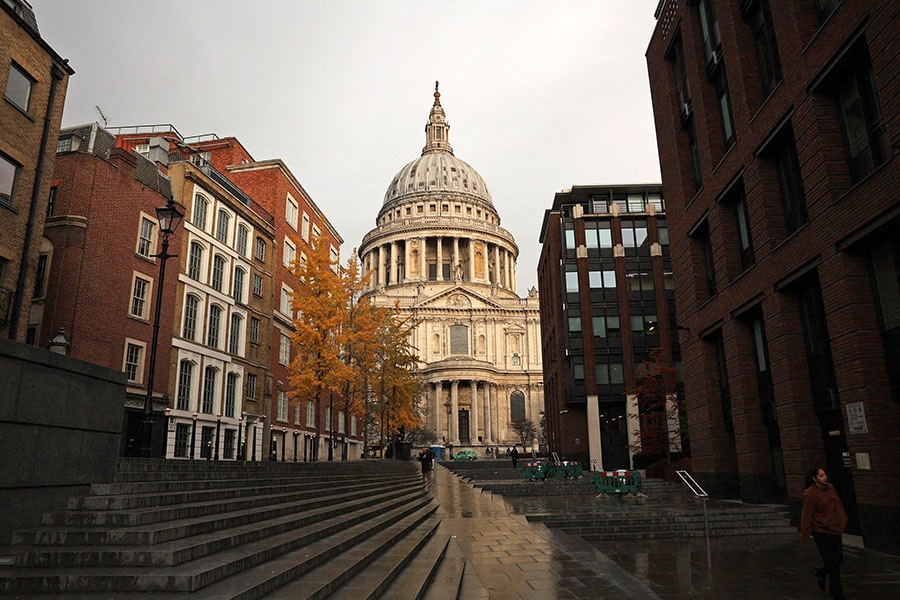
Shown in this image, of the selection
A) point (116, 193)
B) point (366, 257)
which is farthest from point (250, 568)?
point (366, 257)

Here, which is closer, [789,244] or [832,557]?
[832,557]

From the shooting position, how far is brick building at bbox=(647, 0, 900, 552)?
13.6 m

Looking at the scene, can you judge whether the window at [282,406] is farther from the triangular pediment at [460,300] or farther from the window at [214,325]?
the triangular pediment at [460,300]

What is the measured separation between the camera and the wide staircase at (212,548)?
20.2 feet

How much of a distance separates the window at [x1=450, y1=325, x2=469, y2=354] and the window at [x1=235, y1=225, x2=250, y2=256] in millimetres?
70107

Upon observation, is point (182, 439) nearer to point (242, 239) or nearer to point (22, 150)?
point (242, 239)

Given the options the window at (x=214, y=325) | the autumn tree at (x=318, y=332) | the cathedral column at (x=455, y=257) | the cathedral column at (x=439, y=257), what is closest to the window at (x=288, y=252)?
the window at (x=214, y=325)

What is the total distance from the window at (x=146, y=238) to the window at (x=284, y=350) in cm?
1331

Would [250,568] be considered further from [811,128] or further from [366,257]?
[366,257]

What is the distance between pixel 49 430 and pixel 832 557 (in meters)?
11.2

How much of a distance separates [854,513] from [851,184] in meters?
8.32

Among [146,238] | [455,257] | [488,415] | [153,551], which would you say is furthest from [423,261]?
[153,551]

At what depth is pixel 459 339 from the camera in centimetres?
10469

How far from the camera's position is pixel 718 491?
22922mm
